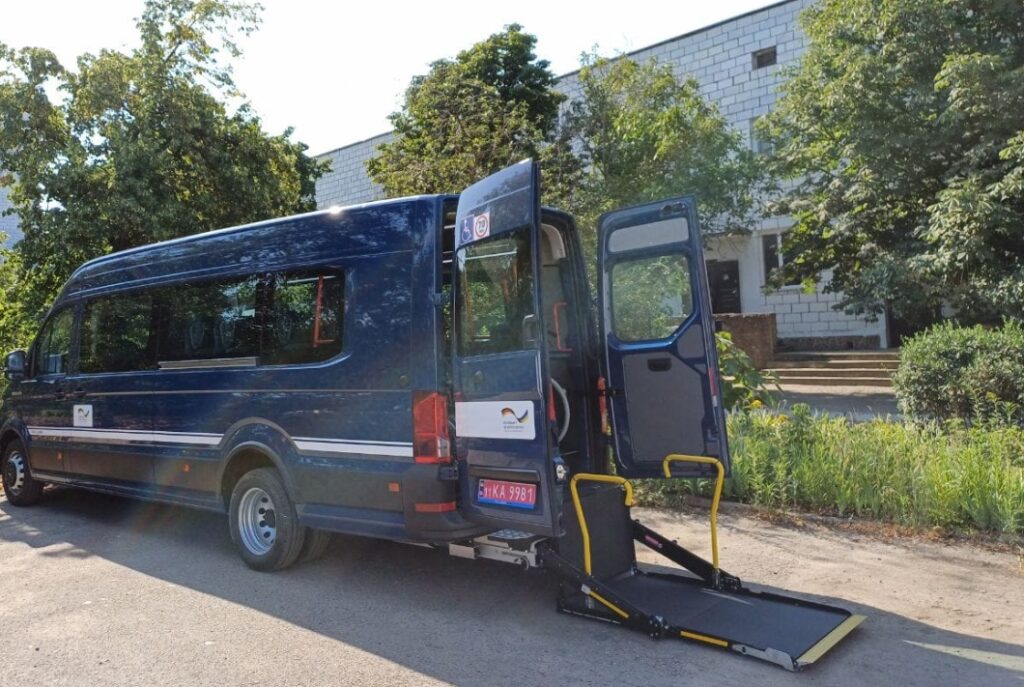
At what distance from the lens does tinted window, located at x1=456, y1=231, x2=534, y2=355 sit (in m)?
4.80

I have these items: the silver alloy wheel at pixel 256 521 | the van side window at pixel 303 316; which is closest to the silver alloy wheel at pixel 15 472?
the silver alloy wheel at pixel 256 521

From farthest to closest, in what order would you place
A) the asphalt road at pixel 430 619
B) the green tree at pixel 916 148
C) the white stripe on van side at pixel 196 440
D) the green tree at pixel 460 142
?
1. the green tree at pixel 916 148
2. the green tree at pixel 460 142
3. the white stripe on van side at pixel 196 440
4. the asphalt road at pixel 430 619

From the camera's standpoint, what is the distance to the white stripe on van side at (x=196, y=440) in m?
A: 4.98

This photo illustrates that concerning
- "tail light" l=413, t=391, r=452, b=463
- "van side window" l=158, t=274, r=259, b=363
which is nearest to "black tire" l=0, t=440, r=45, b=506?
"van side window" l=158, t=274, r=259, b=363

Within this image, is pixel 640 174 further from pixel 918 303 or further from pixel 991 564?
pixel 991 564

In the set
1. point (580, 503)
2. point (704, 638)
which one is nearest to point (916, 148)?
point (580, 503)

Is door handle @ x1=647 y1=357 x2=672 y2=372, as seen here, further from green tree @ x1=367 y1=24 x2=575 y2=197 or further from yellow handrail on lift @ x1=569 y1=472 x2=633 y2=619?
green tree @ x1=367 y1=24 x2=575 y2=197

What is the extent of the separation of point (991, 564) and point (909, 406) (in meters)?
3.42

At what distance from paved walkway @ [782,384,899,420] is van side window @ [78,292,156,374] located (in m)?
8.69

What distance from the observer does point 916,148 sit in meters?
12.6

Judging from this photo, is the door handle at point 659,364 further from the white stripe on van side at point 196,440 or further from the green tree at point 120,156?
the green tree at point 120,156

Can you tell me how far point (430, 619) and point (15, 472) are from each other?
19.6 feet

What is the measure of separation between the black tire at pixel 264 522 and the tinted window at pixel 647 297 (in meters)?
2.57

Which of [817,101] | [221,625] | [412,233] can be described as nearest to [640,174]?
[817,101]
